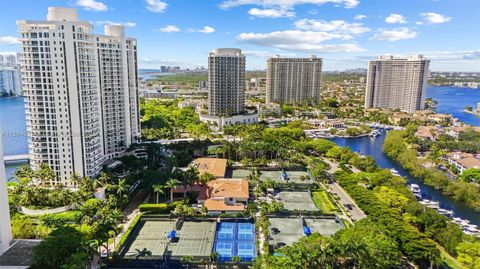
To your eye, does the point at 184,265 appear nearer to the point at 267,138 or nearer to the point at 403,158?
the point at 267,138

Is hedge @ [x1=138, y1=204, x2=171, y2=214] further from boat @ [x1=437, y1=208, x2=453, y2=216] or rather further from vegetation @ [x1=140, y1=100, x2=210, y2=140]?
vegetation @ [x1=140, y1=100, x2=210, y2=140]

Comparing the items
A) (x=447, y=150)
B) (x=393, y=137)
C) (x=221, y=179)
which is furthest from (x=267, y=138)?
(x=447, y=150)

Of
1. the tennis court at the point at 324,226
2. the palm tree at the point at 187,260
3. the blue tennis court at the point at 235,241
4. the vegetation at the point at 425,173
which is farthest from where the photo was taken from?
the vegetation at the point at 425,173

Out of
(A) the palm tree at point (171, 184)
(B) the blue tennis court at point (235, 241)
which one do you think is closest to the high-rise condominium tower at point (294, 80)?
(A) the palm tree at point (171, 184)

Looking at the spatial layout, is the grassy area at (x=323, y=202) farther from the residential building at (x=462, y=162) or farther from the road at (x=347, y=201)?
the residential building at (x=462, y=162)

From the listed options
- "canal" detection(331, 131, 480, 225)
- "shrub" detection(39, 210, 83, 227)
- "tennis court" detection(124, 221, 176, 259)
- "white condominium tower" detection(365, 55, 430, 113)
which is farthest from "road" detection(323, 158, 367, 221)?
"white condominium tower" detection(365, 55, 430, 113)

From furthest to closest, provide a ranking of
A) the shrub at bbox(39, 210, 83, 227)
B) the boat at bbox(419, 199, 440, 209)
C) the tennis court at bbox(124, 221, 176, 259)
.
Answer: the boat at bbox(419, 199, 440, 209) < the shrub at bbox(39, 210, 83, 227) < the tennis court at bbox(124, 221, 176, 259)
